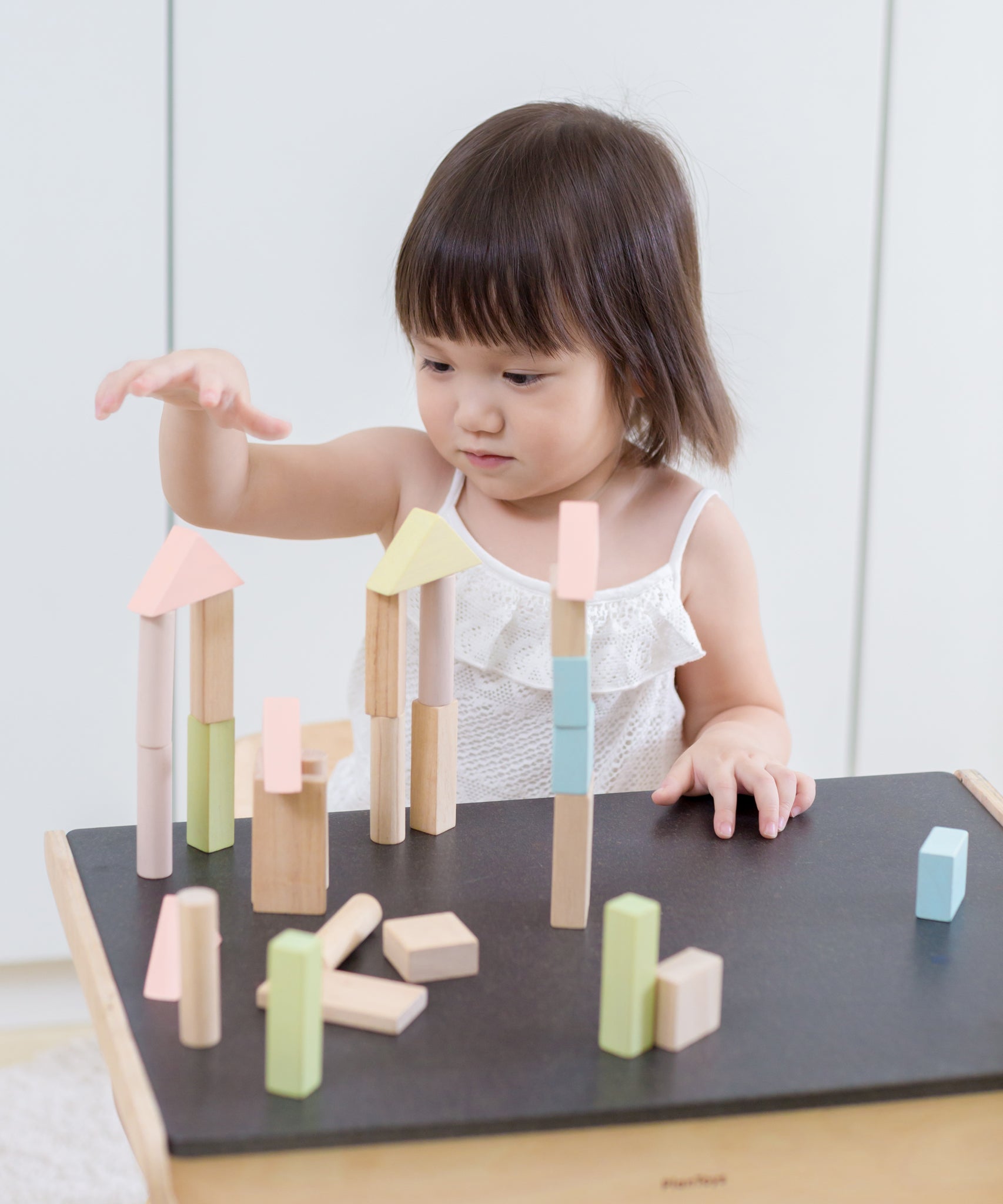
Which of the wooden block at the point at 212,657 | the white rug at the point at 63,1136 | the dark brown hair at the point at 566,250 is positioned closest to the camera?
the wooden block at the point at 212,657

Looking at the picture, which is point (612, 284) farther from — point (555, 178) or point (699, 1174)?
point (699, 1174)

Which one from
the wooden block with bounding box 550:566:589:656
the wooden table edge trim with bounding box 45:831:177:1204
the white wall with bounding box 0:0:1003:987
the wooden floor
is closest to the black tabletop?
the wooden table edge trim with bounding box 45:831:177:1204

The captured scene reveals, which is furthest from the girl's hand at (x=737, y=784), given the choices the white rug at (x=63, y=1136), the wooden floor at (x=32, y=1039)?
the wooden floor at (x=32, y=1039)

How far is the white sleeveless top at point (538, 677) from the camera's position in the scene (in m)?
0.95

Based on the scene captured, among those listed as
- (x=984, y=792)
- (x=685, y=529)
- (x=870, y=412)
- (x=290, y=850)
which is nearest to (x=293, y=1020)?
(x=290, y=850)

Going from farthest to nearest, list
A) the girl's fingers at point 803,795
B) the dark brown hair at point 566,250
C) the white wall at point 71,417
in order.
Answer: the white wall at point 71,417, the dark brown hair at point 566,250, the girl's fingers at point 803,795

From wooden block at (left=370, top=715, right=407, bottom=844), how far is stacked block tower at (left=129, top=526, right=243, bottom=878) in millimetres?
72

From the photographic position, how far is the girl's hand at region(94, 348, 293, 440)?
614mm

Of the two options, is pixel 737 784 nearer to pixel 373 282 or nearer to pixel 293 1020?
pixel 293 1020

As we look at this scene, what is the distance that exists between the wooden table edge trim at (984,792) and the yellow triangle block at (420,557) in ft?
1.10

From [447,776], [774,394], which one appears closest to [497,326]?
[447,776]

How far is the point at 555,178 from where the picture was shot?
85 cm

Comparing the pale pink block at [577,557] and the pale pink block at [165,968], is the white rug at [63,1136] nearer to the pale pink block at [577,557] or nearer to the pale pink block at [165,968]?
the pale pink block at [165,968]

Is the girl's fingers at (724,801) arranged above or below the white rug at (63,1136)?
above
